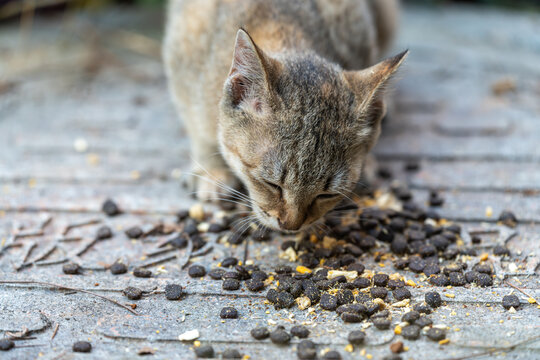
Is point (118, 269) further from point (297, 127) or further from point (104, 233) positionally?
point (297, 127)

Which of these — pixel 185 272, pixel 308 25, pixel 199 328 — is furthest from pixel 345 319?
pixel 308 25

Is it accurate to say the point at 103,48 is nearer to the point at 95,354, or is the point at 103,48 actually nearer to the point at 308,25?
the point at 308,25

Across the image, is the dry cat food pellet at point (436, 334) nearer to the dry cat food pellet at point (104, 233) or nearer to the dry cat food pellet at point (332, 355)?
the dry cat food pellet at point (332, 355)

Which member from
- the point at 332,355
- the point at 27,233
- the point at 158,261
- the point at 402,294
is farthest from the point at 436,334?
the point at 27,233

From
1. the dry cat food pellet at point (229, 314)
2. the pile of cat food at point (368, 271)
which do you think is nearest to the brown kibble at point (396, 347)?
the pile of cat food at point (368, 271)

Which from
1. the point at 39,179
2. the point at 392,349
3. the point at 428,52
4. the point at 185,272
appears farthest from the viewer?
the point at 428,52

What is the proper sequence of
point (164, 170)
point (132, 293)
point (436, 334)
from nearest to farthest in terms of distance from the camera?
point (436, 334), point (132, 293), point (164, 170)
